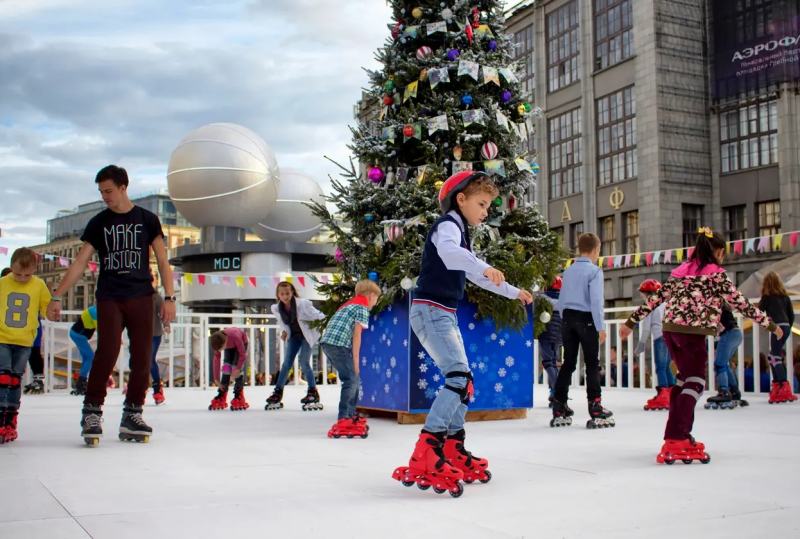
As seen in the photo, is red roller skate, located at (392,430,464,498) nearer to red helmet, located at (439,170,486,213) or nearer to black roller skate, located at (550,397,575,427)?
red helmet, located at (439,170,486,213)

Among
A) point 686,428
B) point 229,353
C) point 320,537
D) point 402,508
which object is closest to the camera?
point 320,537

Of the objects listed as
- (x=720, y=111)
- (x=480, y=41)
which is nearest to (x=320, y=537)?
(x=480, y=41)

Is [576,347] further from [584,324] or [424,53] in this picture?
[424,53]

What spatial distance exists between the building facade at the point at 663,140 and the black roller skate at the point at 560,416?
27.6 m

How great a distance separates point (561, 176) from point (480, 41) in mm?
36273

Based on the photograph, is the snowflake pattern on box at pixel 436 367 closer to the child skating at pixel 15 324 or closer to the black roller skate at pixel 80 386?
the child skating at pixel 15 324

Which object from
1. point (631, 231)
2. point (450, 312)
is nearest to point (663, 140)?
point (631, 231)

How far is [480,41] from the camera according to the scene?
9445 mm

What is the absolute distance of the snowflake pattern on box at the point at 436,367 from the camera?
8.30m

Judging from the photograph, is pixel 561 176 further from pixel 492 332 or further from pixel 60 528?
pixel 60 528

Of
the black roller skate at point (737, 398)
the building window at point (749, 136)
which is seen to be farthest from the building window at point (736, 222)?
the black roller skate at point (737, 398)

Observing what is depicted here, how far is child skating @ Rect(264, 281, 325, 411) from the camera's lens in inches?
402

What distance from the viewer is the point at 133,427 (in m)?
6.63

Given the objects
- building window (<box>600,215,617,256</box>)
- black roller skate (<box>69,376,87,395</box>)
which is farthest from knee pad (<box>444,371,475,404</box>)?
building window (<box>600,215,617,256</box>)
